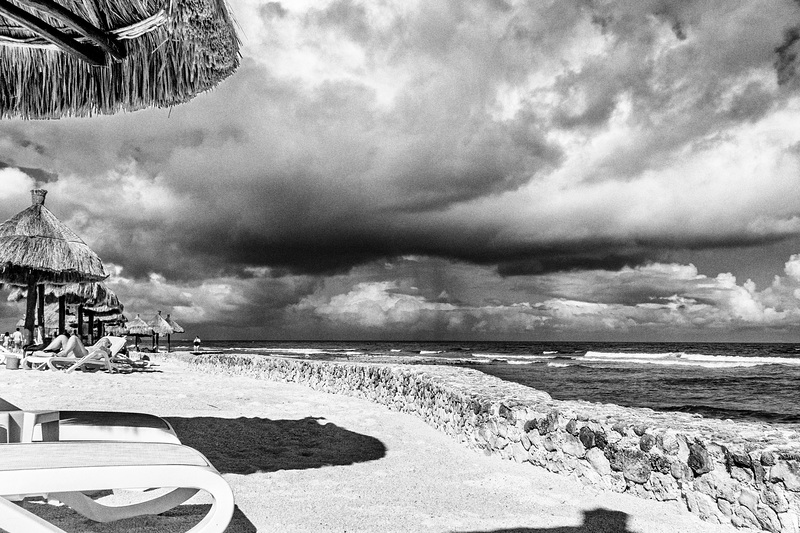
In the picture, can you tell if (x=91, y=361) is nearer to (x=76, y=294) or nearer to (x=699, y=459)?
(x=76, y=294)

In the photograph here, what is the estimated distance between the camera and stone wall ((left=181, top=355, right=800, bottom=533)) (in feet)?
12.2

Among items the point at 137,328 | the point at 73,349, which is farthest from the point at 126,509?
the point at 137,328

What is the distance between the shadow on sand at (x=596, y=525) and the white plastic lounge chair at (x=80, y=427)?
215cm

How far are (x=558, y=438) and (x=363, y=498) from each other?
2.01 m

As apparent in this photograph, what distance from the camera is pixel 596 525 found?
388cm

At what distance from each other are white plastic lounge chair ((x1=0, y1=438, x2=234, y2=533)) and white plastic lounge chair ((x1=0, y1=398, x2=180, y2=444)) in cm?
97

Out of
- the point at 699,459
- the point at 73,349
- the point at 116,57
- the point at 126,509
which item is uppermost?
the point at 116,57

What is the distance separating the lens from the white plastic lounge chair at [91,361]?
37.6ft

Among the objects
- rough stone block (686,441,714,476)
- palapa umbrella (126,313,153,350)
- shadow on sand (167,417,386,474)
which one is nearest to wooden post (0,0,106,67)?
shadow on sand (167,417,386,474)

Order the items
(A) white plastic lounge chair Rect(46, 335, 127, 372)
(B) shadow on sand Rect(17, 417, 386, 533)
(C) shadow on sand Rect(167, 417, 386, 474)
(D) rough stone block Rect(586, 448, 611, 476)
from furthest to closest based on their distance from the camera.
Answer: (A) white plastic lounge chair Rect(46, 335, 127, 372) < (C) shadow on sand Rect(167, 417, 386, 474) < (D) rough stone block Rect(586, 448, 611, 476) < (B) shadow on sand Rect(17, 417, 386, 533)

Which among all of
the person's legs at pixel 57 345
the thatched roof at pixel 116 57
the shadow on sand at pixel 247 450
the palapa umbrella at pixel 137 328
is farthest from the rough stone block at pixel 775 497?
the palapa umbrella at pixel 137 328

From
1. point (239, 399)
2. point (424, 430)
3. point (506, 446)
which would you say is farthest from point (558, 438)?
point (239, 399)

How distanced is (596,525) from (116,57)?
4650mm

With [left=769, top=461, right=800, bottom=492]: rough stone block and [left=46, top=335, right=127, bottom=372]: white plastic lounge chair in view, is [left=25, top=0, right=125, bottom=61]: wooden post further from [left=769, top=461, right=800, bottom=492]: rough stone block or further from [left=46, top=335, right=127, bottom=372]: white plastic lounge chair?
[left=46, top=335, right=127, bottom=372]: white plastic lounge chair
